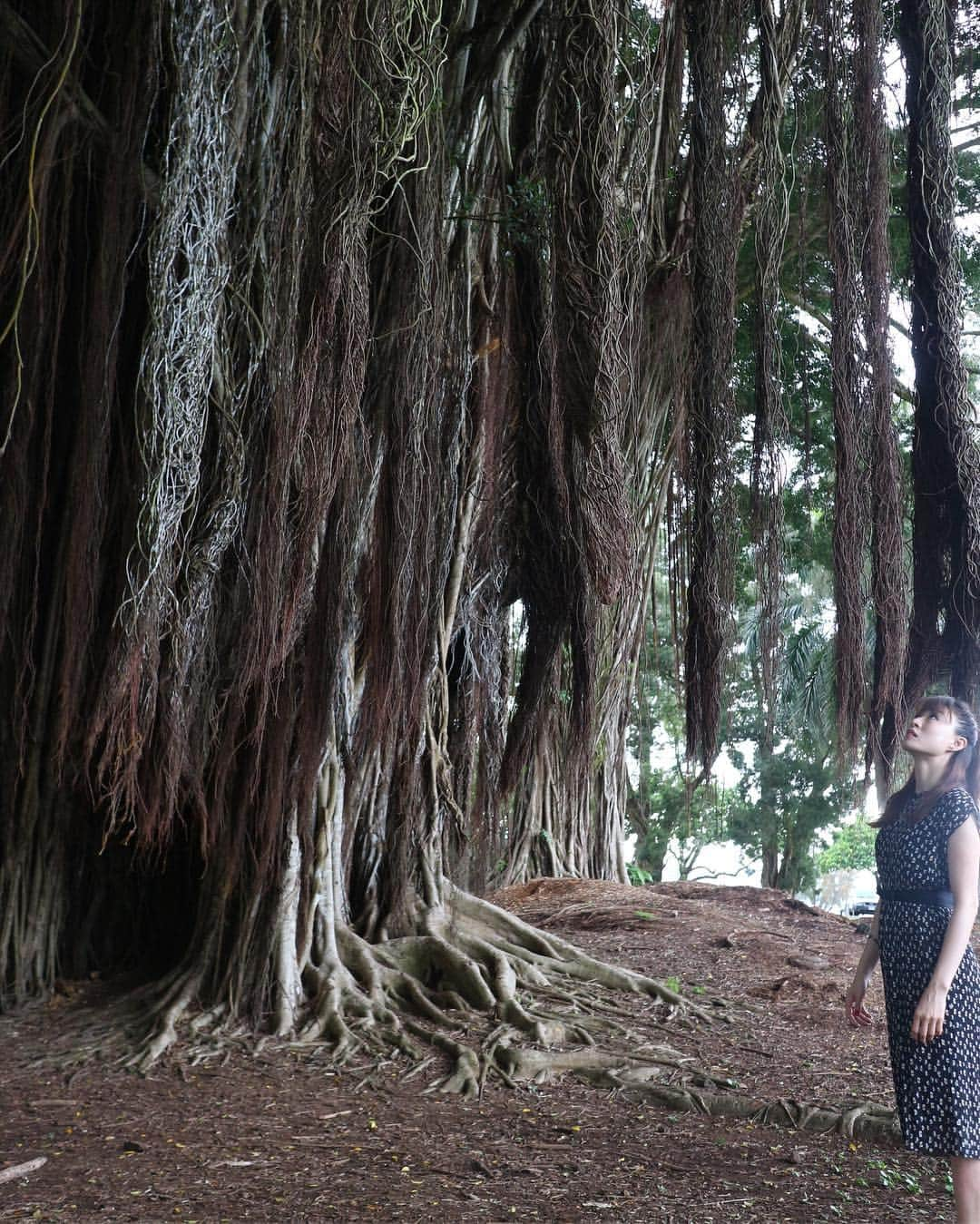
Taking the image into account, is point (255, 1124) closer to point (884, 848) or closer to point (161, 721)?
point (161, 721)

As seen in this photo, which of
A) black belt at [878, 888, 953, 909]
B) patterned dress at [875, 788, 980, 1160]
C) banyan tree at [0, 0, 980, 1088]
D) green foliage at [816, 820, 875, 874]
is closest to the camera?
patterned dress at [875, 788, 980, 1160]

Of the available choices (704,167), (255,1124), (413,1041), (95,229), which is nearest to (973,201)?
(704,167)

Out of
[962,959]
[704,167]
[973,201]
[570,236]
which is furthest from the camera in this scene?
[973,201]

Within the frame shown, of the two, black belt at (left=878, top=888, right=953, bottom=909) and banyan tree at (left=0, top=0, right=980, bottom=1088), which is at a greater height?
banyan tree at (left=0, top=0, right=980, bottom=1088)

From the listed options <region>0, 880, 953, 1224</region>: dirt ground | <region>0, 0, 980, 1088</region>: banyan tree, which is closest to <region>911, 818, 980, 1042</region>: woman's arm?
<region>0, 880, 953, 1224</region>: dirt ground

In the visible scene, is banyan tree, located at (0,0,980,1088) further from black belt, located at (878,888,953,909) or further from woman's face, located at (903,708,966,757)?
black belt, located at (878,888,953,909)

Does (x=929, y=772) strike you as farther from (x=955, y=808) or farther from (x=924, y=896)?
(x=924, y=896)

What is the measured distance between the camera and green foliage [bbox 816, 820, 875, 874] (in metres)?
15.3

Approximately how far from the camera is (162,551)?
2273 mm

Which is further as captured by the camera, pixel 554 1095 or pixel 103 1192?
pixel 554 1095

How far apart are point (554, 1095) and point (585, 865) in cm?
359

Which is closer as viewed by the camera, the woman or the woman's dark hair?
the woman

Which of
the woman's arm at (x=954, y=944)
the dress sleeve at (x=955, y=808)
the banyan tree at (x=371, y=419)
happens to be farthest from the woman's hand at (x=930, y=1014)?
the banyan tree at (x=371, y=419)

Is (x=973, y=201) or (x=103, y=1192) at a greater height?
(x=973, y=201)
